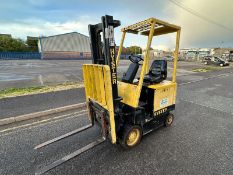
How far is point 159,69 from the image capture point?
164 inches

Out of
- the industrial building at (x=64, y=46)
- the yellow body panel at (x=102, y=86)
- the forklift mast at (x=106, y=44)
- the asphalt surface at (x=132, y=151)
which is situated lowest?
the asphalt surface at (x=132, y=151)

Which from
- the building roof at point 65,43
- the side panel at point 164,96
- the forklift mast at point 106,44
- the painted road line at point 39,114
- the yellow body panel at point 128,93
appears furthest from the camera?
the building roof at point 65,43

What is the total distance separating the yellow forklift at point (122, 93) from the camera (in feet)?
9.13

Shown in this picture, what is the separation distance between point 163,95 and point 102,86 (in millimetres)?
1822

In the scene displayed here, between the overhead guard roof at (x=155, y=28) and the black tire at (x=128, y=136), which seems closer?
the black tire at (x=128, y=136)

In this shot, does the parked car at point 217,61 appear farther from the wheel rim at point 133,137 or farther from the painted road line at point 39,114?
the wheel rim at point 133,137

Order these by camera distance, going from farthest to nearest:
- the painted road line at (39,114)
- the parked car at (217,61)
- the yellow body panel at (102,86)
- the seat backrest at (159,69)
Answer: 1. the parked car at (217,61)
2. the painted road line at (39,114)
3. the seat backrest at (159,69)
4. the yellow body panel at (102,86)

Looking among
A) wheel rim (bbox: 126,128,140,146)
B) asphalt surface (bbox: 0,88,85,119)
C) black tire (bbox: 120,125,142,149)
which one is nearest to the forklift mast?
black tire (bbox: 120,125,142,149)

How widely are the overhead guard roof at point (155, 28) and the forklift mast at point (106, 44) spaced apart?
2.75 feet

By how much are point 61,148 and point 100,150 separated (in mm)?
901

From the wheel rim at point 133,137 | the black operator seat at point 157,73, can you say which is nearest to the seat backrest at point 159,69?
the black operator seat at point 157,73

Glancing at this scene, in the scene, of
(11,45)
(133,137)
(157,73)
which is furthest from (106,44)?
(11,45)

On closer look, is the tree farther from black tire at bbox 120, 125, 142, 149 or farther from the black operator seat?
black tire at bbox 120, 125, 142, 149

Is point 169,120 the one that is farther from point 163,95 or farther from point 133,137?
point 133,137
